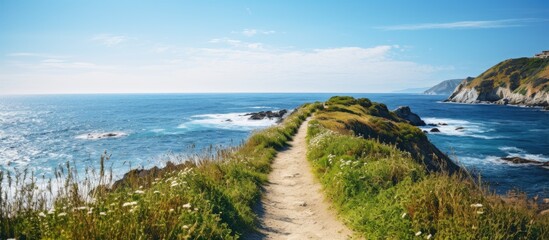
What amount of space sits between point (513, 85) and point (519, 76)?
746 centimetres

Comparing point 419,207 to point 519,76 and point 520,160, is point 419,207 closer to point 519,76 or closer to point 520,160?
point 520,160

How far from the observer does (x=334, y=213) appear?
967cm

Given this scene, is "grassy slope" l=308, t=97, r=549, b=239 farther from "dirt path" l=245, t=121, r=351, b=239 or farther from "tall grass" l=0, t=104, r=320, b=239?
"tall grass" l=0, t=104, r=320, b=239

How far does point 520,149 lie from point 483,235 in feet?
168

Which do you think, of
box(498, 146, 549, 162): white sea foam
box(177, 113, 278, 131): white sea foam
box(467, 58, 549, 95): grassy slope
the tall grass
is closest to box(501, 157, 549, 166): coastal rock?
box(498, 146, 549, 162): white sea foam

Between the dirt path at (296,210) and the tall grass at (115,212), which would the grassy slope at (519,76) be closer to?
the dirt path at (296,210)

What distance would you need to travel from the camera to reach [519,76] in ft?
516

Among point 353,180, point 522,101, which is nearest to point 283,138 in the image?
point 353,180

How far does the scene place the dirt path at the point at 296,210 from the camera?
845 cm

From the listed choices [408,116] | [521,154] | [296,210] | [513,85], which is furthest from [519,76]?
[296,210]

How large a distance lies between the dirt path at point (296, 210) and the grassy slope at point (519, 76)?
483ft

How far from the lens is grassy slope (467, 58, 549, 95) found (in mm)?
134625

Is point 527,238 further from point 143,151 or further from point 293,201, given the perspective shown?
point 143,151

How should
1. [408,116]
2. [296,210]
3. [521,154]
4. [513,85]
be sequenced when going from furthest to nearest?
1. [513,85]
2. [408,116]
3. [521,154]
4. [296,210]
